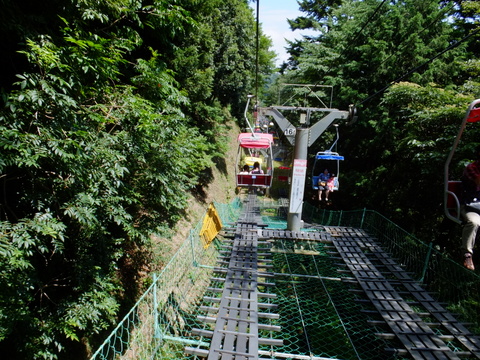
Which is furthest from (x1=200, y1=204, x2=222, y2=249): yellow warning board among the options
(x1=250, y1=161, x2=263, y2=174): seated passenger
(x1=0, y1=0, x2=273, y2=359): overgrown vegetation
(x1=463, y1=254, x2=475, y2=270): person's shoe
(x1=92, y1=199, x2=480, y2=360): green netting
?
(x1=250, y1=161, x2=263, y2=174): seated passenger

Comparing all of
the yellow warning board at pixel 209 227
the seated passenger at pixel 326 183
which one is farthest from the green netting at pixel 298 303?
the seated passenger at pixel 326 183

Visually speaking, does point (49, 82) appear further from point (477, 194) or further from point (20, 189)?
point (477, 194)

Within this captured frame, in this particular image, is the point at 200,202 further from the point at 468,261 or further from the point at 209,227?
the point at 468,261

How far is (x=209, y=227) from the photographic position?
484cm

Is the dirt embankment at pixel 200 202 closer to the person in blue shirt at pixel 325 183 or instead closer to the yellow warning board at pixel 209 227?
the yellow warning board at pixel 209 227

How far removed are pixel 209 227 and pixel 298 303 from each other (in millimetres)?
1990

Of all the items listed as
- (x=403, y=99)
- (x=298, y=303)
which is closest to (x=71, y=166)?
(x=298, y=303)

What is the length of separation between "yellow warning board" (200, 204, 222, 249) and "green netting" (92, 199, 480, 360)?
11 centimetres

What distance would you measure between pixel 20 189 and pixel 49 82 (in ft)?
4.22

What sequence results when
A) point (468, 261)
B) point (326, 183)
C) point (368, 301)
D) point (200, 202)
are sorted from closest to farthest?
point (468, 261)
point (368, 301)
point (326, 183)
point (200, 202)

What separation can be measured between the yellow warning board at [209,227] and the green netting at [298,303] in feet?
0.37

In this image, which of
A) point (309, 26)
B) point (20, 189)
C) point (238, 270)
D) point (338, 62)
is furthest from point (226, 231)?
point (309, 26)

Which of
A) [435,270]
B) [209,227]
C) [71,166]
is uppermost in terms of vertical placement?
[71,166]

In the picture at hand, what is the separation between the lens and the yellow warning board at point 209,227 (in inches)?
181
